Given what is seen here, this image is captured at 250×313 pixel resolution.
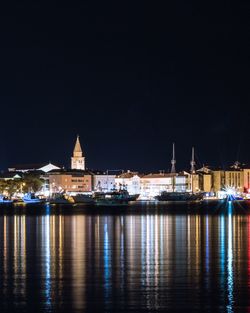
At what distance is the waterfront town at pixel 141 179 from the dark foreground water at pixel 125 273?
110 m

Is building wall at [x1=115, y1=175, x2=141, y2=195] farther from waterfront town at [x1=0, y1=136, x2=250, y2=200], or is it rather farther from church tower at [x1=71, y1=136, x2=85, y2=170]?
church tower at [x1=71, y1=136, x2=85, y2=170]

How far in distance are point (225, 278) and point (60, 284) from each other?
4.27 m

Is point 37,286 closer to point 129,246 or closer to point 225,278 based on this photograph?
point 225,278

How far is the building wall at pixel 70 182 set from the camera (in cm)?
14912

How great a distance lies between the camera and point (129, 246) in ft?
104

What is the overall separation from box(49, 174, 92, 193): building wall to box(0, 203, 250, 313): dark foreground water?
11135 cm

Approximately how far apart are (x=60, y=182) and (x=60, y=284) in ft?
425

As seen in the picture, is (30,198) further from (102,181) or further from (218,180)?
(218,180)

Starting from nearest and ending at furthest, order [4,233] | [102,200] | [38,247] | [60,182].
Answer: [38,247]
[4,233]
[102,200]
[60,182]

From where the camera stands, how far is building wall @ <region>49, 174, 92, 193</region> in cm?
14912

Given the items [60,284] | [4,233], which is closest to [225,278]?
[60,284]

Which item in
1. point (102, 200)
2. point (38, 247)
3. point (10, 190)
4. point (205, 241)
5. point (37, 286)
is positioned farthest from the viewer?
point (10, 190)

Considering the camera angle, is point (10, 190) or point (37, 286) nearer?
point (37, 286)

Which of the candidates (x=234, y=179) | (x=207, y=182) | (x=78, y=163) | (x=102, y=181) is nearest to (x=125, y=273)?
(x=102, y=181)
